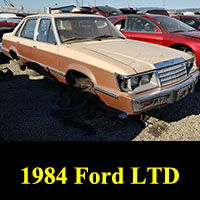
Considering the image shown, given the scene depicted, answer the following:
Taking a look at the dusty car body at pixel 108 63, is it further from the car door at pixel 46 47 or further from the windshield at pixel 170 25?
the windshield at pixel 170 25

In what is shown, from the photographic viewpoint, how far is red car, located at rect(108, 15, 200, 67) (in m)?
4.71

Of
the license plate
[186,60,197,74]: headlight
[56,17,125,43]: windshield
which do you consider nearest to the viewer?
the license plate

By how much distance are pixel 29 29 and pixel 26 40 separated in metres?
0.29

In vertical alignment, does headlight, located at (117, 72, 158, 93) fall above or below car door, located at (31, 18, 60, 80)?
below

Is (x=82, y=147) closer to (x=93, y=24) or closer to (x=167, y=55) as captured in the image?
(x=167, y=55)

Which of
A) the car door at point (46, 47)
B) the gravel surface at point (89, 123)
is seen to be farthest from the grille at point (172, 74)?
the car door at point (46, 47)

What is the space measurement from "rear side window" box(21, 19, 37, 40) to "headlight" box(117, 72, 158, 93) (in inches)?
108

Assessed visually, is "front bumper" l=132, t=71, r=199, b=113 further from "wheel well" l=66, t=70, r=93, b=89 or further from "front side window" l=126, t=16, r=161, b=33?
"front side window" l=126, t=16, r=161, b=33

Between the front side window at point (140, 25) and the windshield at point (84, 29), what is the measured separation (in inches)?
68.0

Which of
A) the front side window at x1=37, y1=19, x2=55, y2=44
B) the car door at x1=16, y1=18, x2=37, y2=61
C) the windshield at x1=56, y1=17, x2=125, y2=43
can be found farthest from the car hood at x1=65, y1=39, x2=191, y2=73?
the car door at x1=16, y1=18, x2=37, y2=61

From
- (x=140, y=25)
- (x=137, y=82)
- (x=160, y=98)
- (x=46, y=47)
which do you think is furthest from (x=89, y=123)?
(x=140, y=25)

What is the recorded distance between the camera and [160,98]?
2.62 m

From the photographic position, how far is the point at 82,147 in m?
2.70

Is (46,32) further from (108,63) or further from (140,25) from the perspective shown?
(140,25)
